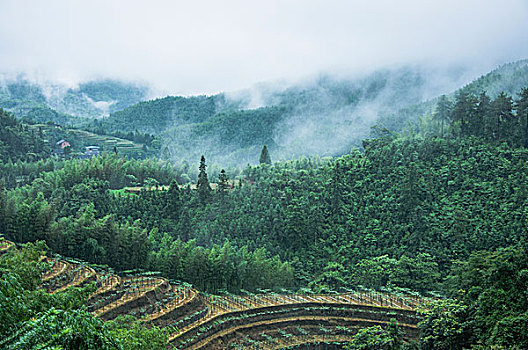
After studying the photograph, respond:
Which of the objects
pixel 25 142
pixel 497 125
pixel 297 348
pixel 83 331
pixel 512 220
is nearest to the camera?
pixel 83 331

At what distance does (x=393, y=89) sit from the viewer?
4183 inches

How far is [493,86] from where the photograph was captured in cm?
6506

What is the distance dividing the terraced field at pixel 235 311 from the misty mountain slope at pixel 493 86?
39.1m

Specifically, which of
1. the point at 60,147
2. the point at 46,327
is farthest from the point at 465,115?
the point at 60,147

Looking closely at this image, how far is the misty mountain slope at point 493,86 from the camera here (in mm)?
64312

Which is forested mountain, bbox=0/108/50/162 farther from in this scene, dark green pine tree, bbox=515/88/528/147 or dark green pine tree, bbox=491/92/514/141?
dark green pine tree, bbox=515/88/528/147

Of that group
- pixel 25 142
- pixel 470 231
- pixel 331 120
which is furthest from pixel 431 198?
pixel 331 120

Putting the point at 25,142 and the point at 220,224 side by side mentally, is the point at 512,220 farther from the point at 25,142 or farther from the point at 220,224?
the point at 25,142

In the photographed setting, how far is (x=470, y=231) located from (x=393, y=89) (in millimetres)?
78976

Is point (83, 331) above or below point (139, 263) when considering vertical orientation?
above

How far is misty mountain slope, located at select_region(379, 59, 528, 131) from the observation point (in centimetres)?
6431

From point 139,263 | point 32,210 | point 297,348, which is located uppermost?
point 32,210

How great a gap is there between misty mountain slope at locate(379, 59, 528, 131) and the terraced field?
3914 centimetres

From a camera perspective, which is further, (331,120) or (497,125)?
(331,120)
